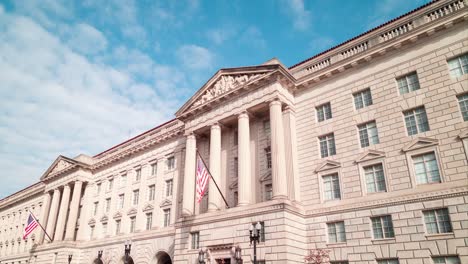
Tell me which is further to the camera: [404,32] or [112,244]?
[112,244]

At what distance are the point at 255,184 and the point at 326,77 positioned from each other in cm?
1031

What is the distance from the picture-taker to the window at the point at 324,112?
1160 inches

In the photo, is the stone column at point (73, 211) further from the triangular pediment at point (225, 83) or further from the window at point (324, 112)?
the window at point (324, 112)

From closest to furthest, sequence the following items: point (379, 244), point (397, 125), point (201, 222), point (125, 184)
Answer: point (379, 244)
point (397, 125)
point (201, 222)
point (125, 184)

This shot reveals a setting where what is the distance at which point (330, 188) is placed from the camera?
27.2 metres

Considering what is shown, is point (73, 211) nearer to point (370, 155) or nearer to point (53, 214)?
point (53, 214)

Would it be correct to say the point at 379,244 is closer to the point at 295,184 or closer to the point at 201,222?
the point at 295,184

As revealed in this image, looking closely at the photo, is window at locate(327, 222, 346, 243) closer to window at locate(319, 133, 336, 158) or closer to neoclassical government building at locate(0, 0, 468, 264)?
neoclassical government building at locate(0, 0, 468, 264)

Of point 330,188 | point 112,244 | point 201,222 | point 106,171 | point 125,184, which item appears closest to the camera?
point 330,188

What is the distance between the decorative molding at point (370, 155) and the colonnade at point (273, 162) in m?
4.94

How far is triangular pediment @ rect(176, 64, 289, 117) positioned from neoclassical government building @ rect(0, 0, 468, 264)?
0.37 ft

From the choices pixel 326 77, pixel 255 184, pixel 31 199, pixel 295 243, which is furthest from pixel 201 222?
pixel 31 199

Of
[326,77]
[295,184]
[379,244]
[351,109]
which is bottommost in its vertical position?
[379,244]

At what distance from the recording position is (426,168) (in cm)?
2325
